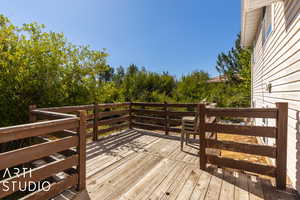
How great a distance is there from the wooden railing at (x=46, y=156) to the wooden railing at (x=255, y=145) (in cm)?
191

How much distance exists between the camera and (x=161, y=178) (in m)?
2.24

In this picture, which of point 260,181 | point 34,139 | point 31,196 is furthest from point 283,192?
point 34,139

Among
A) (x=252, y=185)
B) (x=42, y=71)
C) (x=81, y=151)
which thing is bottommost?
(x=252, y=185)

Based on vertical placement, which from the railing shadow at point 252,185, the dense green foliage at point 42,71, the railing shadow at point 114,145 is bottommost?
the railing shadow at point 252,185

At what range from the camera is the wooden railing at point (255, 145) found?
6.33 ft

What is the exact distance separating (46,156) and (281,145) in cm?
296

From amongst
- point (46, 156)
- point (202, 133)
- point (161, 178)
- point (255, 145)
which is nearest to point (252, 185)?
point (255, 145)

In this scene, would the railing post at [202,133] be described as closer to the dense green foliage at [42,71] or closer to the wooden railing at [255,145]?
the wooden railing at [255,145]

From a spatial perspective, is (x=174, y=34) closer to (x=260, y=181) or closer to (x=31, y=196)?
(x=260, y=181)

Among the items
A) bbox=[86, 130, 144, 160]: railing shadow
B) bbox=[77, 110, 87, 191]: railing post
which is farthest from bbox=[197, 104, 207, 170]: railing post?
bbox=[77, 110, 87, 191]: railing post

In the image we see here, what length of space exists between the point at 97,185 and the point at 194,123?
230 cm

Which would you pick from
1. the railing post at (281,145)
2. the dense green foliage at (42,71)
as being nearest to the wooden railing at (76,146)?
the railing post at (281,145)

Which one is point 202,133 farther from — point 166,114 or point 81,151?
point 166,114

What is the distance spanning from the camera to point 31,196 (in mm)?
1513
